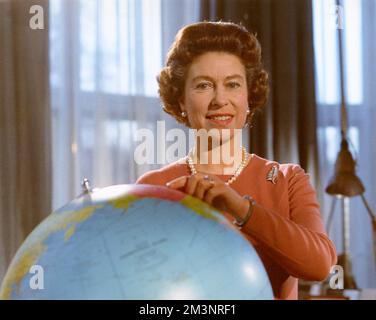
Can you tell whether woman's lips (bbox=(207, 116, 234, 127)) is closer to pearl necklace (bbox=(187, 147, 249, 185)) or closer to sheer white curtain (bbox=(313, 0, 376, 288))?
pearl necklace (bbox=(187, 147, 249, 185))

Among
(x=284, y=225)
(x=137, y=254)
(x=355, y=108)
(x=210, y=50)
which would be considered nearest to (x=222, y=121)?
(x=210, y=50)

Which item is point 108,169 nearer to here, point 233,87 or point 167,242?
point 233,87

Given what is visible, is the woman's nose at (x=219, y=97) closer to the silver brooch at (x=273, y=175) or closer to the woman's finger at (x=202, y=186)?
the silver brooch at (x=273, y=175)

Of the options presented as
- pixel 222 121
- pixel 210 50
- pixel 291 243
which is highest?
pixel 210 50

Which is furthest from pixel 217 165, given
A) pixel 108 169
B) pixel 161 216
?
pixel 108 169

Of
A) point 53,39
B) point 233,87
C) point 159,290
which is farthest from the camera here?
point 53,39

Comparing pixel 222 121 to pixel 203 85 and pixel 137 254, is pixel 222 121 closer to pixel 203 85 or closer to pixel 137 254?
pixel 203 85

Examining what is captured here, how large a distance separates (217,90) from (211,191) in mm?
344

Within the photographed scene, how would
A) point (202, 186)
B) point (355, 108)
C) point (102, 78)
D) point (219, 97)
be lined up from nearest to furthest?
1. point (202, 186)
2. point (219, 97)
3. point (102, 78)
4. point (355, 108)

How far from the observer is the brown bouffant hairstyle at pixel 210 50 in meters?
1.17

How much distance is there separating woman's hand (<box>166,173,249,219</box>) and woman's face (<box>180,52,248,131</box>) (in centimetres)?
30

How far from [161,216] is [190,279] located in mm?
87

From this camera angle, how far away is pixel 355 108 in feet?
8.60
